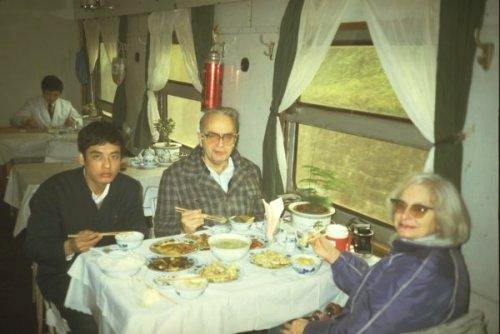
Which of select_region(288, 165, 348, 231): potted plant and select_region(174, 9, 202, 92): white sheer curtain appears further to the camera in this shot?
select_region(174, 9, 202, 92): white sheer curtain

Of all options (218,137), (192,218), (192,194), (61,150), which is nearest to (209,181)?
(192,194)

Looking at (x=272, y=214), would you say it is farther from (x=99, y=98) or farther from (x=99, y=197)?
(x=99, y=98)

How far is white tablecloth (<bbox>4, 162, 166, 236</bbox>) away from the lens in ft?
15.0

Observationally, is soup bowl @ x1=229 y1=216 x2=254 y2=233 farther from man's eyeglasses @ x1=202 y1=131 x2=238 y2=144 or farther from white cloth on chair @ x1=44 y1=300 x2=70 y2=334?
white cloth on chair @ x1=44 y1=300 x2=70 y2=334

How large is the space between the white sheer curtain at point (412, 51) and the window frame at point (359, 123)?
27 cm

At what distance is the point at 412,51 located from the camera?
3.13 meters

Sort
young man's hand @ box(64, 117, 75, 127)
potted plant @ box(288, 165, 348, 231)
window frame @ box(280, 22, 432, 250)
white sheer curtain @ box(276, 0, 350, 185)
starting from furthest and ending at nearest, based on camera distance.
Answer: young man's hand @ box(64, 117, 75, 127)
white sheer curtain @ box(276, 0, 350, 185)
window frame @ box(280, 22, 432, 250)
potted plant @ box(288, 165, 348, 231)

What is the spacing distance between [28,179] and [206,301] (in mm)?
3485

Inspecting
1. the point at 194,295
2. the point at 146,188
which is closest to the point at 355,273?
the point at 194,295

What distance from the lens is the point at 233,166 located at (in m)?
3.54

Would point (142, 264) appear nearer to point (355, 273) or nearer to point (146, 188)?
point (355, 273)

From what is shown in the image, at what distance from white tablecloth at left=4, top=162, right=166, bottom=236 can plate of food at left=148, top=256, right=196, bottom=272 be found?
262 cm

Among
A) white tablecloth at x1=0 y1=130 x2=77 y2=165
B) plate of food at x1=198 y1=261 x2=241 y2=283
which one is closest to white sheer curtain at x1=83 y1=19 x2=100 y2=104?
white tablecloth at x1=0 y1=130 x2=77 y2=165

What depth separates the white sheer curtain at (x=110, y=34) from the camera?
912 cm
